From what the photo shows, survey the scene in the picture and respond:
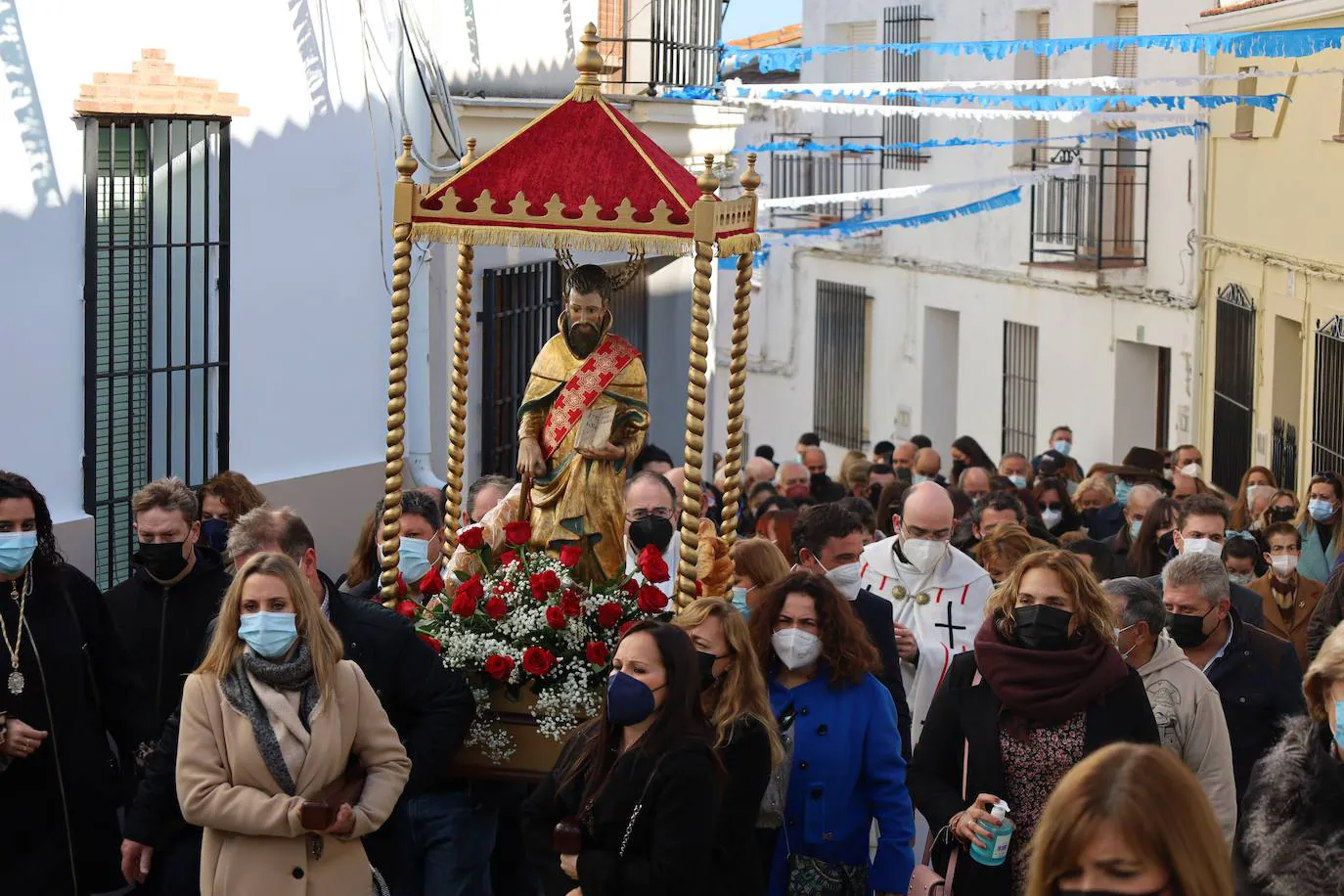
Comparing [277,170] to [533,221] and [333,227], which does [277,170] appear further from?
[533,221]

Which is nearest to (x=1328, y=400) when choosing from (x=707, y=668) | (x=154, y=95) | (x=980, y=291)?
(x=980, y=291)

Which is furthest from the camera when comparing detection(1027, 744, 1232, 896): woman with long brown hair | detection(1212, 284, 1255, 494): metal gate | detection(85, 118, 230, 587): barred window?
detection(1212, 284, 1255, 494): metal gate

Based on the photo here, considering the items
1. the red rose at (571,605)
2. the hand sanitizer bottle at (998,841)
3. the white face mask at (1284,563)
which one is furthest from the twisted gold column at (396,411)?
the white face mask at (1284,563)

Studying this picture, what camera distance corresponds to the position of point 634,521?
7.48m

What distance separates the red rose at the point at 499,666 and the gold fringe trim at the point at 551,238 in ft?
4.95

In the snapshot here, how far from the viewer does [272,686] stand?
552 centimetres

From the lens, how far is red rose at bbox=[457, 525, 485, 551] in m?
7.23

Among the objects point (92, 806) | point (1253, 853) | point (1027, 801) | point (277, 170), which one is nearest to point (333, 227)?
point (277, 170)

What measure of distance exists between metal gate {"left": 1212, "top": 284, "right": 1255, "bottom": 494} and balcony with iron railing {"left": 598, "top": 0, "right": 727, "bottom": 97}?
522 centimetres

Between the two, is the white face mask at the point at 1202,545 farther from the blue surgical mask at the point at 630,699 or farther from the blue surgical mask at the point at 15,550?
the blue surgical mask at the point at 15,550

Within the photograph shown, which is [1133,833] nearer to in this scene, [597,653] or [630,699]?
[630,699]

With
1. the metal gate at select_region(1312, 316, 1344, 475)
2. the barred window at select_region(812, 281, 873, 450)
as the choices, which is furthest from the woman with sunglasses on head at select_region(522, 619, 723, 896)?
the barred window at select_region(812, 281, 873, 450)

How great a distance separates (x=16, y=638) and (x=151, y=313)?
5056mm

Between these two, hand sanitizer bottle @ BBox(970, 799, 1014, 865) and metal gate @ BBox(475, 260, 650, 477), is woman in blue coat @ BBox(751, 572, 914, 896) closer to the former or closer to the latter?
hand sanitizer bottle @ BBox(970, 799, 1014, 865)
